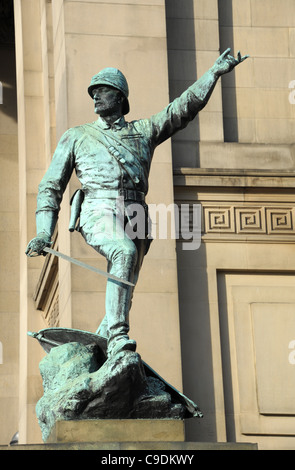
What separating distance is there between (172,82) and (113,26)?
109 cm

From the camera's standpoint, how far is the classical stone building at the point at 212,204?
639 inches

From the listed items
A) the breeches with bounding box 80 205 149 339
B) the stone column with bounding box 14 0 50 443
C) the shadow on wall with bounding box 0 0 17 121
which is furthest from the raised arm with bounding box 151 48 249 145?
the shadow on wall with bounding box 0 0 17 121

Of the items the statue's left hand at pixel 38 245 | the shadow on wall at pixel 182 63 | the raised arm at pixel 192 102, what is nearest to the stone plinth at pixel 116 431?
the statue's left hand at pixel 38 245

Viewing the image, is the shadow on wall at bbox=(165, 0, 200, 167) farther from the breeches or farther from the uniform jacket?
the breeches

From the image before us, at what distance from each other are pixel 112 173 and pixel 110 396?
6.48ft

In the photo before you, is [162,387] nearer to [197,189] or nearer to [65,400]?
[65,400]

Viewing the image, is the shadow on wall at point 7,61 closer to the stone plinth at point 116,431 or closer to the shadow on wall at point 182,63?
the shadow on wall at point 182,63

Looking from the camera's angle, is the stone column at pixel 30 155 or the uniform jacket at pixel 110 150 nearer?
the uniform jacket at pixel 110 150

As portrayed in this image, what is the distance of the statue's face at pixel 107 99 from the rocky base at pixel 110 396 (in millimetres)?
2233

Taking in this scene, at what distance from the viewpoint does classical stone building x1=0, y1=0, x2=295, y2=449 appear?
16234 mm

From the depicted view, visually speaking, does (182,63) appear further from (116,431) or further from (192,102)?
(116,431)

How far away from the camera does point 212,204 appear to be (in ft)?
56.3

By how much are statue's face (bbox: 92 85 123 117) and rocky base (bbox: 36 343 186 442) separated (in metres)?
2.23

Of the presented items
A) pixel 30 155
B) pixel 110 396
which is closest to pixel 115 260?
pixel 110 396
